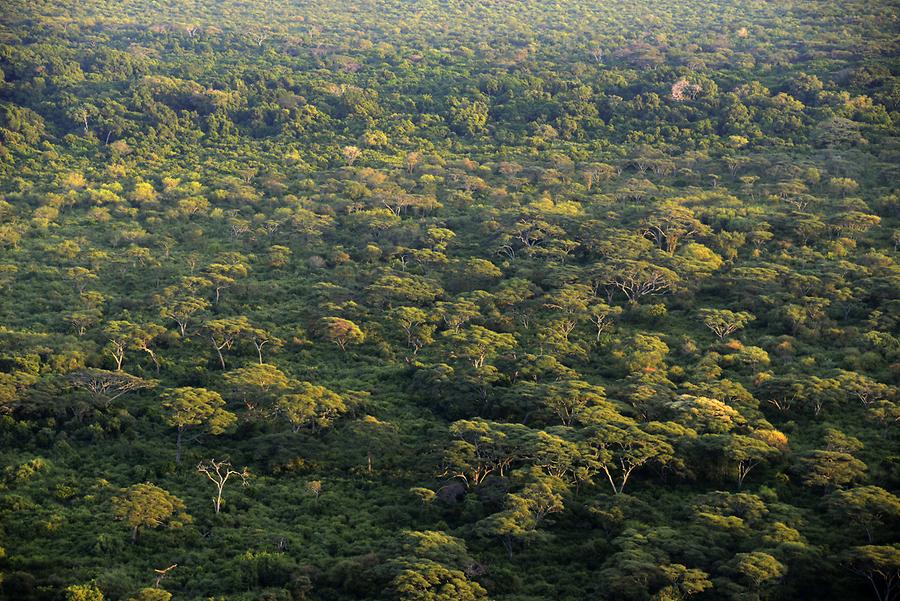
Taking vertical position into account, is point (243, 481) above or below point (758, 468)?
below

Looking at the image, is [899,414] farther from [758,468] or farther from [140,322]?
[140,322]

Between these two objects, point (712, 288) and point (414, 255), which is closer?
point (712, 288)

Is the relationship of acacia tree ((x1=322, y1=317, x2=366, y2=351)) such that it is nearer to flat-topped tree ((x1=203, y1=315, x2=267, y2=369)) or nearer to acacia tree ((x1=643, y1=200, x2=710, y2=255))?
flat-topped tree ((x1=203, y1=315, x2=267, y2=369))

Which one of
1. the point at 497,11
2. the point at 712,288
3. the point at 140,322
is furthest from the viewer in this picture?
the point at 497,11

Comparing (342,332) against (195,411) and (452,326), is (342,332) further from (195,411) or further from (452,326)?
(195,411)

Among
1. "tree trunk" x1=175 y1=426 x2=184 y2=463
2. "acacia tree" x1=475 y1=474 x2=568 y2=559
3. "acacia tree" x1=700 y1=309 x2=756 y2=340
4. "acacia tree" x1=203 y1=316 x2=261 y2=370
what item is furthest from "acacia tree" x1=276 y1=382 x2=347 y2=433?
"acacia tree" x1=700 y1=309 x2=756 y2=340

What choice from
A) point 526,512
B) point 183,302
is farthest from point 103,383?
point 526,512

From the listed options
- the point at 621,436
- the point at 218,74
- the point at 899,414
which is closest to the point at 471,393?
the point at 621,436
